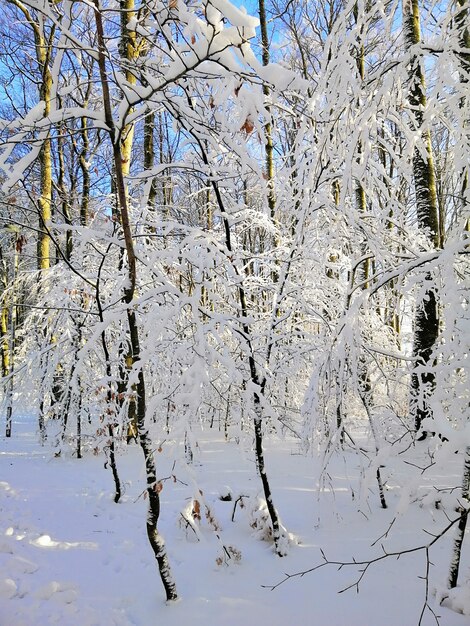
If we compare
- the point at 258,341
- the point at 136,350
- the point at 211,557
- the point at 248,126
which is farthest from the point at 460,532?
the point at 258,341

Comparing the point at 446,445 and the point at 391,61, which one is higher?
the point at 391,61

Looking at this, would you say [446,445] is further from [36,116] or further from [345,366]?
[36,116]

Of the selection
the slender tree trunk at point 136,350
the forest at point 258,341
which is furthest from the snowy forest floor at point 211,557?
the slender tree trunk at point 136,350

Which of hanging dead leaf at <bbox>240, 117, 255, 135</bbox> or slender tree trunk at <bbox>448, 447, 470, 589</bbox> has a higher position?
hanging dead leaf at <bbox>240, 117, 255, 135</bbox>

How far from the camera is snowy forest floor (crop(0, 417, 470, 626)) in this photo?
8.98ft

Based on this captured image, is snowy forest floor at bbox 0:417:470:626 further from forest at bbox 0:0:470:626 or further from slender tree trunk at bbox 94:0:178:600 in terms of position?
slender tree trunk at bbox 94:0:178:600

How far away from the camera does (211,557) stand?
3.59m

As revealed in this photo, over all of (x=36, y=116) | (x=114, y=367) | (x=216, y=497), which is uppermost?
(x=36, y=116)

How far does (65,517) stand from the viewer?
176 inches

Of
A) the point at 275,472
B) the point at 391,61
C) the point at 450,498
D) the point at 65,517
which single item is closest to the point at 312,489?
the point at 275,472

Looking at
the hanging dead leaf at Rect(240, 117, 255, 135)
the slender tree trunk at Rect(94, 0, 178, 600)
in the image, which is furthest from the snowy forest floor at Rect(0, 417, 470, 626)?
the hanging dead leaf at Rect(240, 117, 255, 135)

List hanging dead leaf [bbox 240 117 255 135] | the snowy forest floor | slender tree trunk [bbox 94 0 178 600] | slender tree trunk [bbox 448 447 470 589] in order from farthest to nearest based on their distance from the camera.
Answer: the snowy forest floor < slender tree trunk [bbox 94 0 178 600] < slender tree trunk [bbox 448 447 470 589] < hanging dead leaf [bbox 240 117 255 135]

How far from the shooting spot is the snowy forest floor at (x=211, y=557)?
2738 mm

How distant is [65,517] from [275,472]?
295 cm
